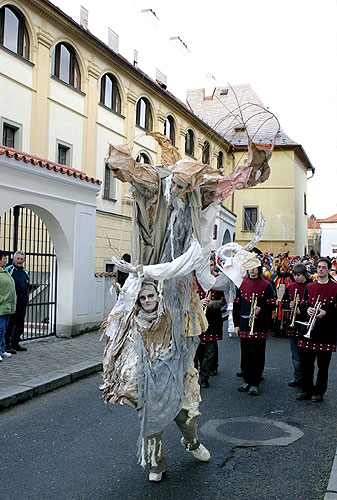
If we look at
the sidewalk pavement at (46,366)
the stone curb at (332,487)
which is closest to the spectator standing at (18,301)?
the sidewalk pavement at (46,366)

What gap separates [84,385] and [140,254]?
13.2 ft

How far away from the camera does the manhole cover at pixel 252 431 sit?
5168 millimetres

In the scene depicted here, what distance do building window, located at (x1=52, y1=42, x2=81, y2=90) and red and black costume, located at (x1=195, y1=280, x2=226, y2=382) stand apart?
1339 centimetres

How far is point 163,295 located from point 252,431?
2216mm

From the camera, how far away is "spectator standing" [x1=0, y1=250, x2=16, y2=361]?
8828 mm

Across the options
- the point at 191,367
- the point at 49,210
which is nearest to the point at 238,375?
the point at 191,367

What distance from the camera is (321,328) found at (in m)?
6.71

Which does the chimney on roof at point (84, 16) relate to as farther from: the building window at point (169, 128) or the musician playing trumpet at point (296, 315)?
the musician playing trumpet at point (296, 315)

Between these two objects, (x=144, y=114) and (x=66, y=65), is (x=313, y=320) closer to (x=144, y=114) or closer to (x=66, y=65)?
(x=66, y=65)

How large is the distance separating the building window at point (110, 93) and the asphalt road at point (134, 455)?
54.1 feet

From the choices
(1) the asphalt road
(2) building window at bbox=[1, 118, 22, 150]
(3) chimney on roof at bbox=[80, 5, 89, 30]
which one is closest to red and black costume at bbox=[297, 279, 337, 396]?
(1) the asphalt road

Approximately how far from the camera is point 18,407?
255 inches

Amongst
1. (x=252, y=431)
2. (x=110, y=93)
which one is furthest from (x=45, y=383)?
(x=110, y=93)

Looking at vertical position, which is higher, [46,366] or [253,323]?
[253,323]
